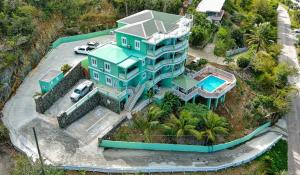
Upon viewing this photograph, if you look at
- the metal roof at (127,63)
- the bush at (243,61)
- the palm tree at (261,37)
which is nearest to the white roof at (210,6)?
the palm tree at (261,37)

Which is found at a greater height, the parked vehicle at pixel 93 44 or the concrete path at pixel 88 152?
the parked vehicle at pixel 93 44

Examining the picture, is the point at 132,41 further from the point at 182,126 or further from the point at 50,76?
the point at 182,126

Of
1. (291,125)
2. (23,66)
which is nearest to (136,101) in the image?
(23,66)

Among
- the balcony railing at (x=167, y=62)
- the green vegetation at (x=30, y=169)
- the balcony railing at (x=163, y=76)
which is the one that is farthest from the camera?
the balcony railing at (x=163, y=76)

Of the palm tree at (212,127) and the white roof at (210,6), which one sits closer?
the palm tree at (212,127)

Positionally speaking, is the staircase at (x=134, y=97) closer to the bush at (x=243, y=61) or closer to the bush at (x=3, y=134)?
the bush at (x=3, y=134)
